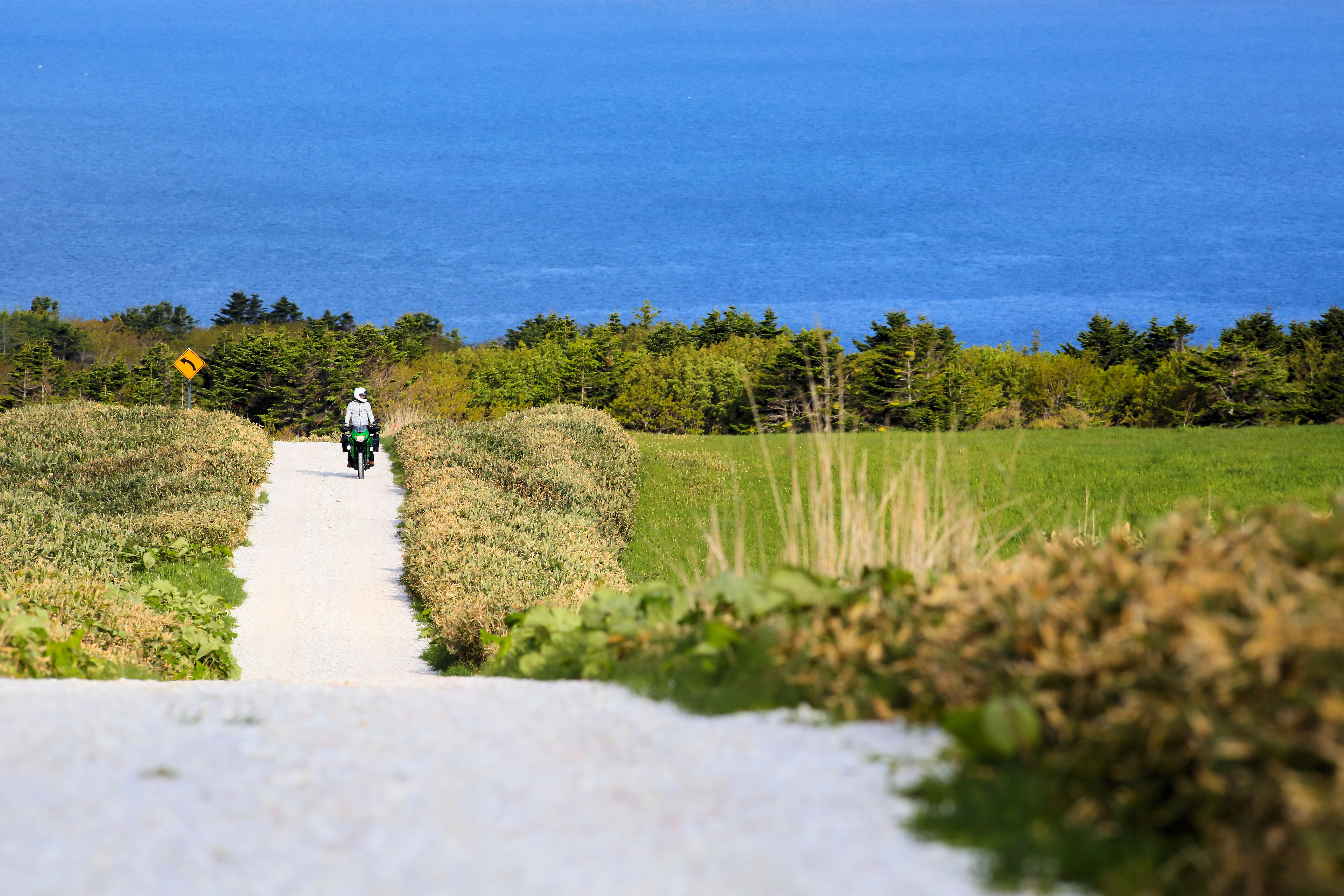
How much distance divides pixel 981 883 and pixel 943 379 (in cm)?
3682

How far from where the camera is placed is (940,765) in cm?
261

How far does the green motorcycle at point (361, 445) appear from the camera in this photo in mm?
14438

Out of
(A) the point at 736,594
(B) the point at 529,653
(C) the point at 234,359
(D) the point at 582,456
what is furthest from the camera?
(C) the point at 234,359

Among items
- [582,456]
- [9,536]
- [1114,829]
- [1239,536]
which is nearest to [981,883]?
[1114,829]

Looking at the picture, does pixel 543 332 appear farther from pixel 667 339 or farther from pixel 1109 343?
pixel 1109 343

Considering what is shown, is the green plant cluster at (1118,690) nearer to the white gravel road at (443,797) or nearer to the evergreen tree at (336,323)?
the white gravel road at (443,797)

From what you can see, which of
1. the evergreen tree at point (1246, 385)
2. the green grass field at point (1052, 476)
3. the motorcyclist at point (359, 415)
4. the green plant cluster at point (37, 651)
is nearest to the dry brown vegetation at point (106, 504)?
the green plant cluster at point (37, 651)

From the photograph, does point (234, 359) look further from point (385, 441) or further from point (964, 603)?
point (964, 603)

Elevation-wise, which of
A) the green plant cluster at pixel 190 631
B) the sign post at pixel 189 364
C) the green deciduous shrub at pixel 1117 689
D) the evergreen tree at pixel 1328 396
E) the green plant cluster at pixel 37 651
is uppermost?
the evergreen tree at pixel 1328 396

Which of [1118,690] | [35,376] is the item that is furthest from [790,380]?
[1118,690]

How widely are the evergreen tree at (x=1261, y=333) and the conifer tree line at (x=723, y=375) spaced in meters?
0.08

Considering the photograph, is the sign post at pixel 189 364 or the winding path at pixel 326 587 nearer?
the winding path at pixel 326 587

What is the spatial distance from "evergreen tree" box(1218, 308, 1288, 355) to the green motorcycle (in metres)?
32.4

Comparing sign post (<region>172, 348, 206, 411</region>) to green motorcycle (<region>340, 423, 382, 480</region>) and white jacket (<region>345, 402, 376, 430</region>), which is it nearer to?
green motorcycle (<region>340, 423, 382, 480</region>)
